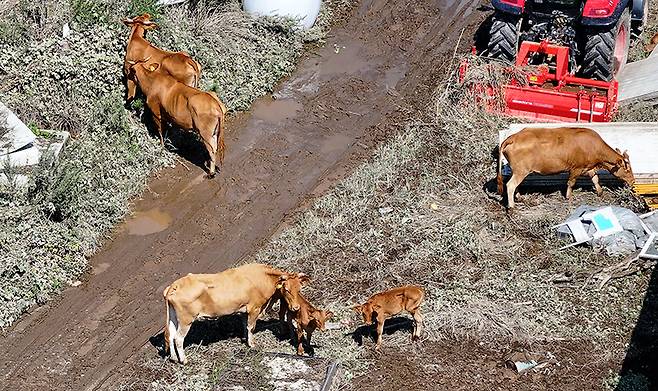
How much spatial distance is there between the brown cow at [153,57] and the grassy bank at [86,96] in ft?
1.11

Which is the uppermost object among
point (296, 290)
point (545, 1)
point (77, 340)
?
point (545, 1)

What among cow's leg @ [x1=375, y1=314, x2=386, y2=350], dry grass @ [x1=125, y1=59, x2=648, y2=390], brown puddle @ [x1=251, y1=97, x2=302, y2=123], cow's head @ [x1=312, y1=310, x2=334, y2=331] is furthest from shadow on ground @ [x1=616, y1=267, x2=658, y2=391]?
brown puddle @ [x1=251, y1=97, x2=302, y2=123]

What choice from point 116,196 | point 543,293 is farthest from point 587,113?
point 116,196

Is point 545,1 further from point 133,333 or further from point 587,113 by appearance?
point 133,333

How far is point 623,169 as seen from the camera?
40.7 ft

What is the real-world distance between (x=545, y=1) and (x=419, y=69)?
2.32 metres

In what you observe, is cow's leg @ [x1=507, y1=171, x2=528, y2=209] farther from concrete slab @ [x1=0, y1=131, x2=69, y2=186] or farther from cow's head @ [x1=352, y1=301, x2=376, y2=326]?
concrete slab @ [x1=0, y1=131, x2=69, y2=186]

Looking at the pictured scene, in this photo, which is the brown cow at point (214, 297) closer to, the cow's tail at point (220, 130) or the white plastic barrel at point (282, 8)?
the cow's tail at point (220, 130)

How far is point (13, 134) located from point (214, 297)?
4.50 m

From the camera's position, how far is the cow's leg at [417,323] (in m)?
10.4

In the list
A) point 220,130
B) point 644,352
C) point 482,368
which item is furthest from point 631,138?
point 220,130

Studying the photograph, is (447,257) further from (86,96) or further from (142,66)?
(86,96)

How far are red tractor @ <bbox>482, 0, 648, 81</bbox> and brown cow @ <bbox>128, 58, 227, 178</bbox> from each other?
4.36 m

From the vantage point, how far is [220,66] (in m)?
15.1
